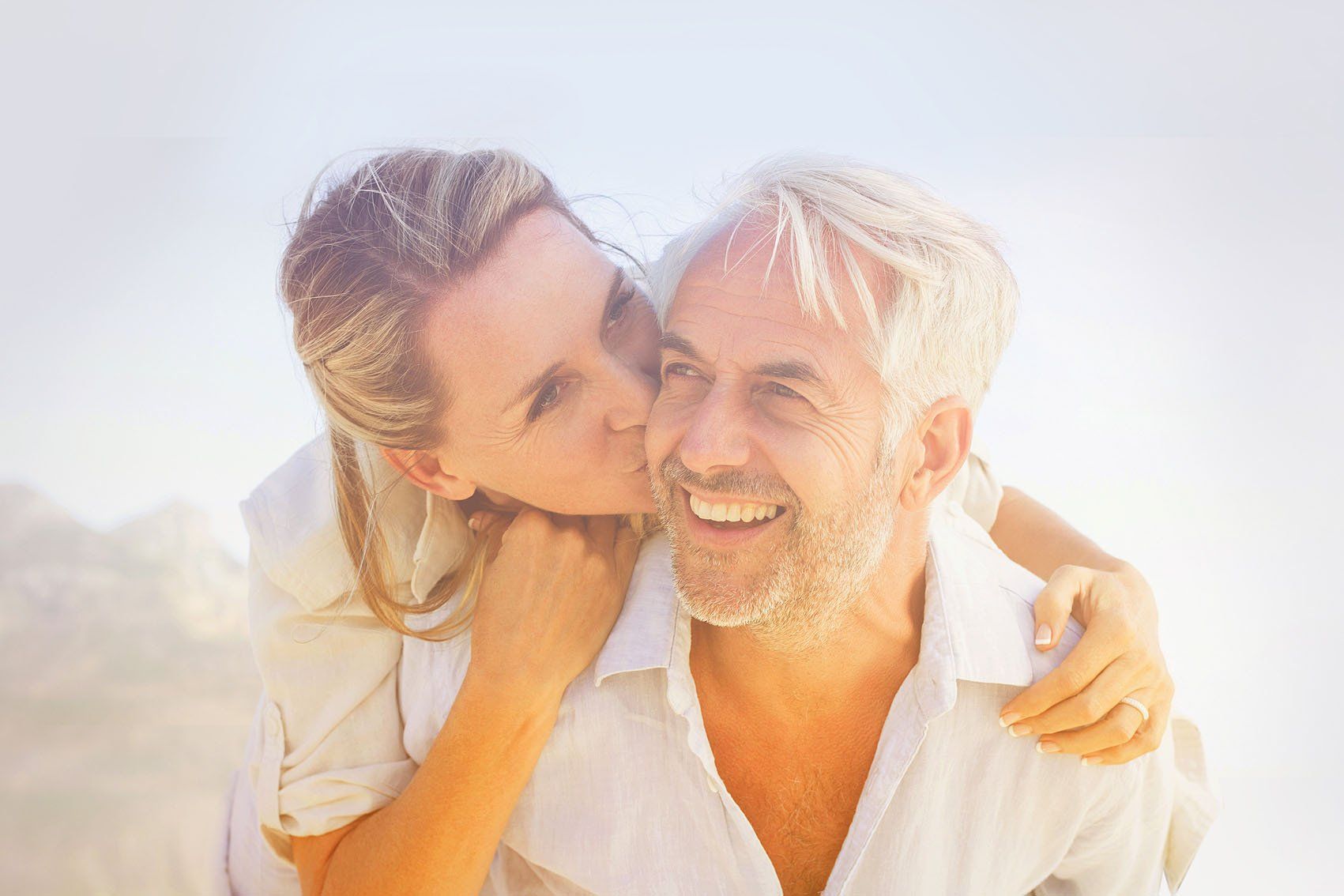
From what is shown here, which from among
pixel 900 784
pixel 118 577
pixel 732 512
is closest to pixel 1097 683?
pixel 900 784

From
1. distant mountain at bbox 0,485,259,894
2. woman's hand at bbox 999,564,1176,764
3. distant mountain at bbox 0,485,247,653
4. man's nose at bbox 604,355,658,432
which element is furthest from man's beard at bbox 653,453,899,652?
distant mountain at bbox 0,485,247,653

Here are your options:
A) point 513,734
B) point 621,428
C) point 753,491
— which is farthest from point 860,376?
point 513,734

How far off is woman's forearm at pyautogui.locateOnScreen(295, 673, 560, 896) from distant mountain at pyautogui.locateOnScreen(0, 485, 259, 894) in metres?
1.05

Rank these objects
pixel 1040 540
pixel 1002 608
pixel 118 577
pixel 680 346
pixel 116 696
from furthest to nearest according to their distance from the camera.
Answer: pixel 118 577 < pixel 116 696 < pixel 1040 540 < pixel 1002 608 < pixel 680 346

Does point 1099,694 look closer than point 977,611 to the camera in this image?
Yes

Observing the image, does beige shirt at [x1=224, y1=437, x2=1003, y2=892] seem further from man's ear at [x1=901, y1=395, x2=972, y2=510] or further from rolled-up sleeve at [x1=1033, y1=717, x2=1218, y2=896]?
rolled-up sleeve at [x1=1033, y1=717, x2=1218, y2=896]

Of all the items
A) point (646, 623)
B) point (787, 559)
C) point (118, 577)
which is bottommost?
point (118, 577)

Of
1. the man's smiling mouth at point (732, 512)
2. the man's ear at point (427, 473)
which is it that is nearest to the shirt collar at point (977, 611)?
the man's smiling mouth at point (732, 512)

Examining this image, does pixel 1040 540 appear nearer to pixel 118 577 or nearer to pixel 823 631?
pixel 823 631

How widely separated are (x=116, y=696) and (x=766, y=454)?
10.1 ft

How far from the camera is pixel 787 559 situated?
6.04 ft

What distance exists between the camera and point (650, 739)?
6.66 ft

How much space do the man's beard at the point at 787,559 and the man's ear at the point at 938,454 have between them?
6 cm

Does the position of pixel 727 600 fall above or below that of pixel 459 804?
above
